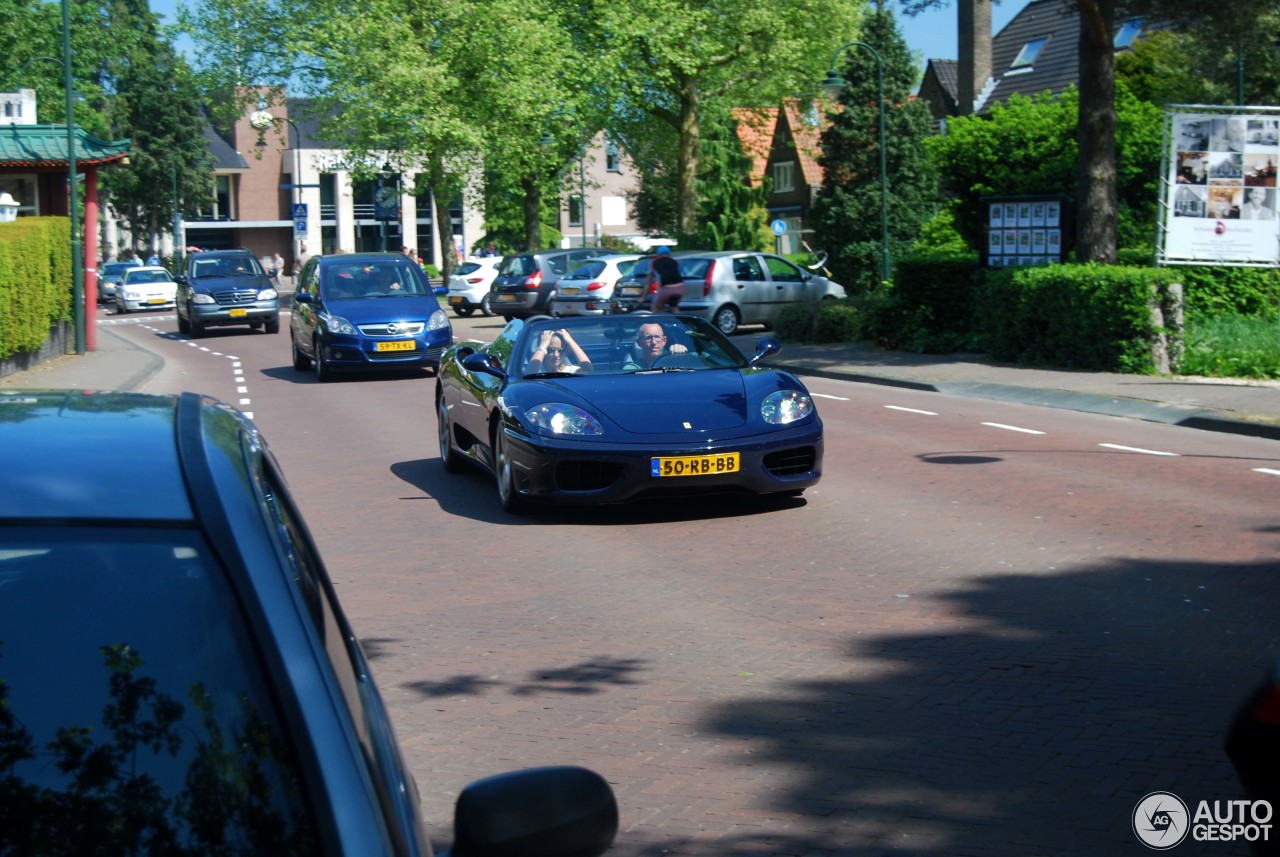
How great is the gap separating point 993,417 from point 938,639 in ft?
29.8

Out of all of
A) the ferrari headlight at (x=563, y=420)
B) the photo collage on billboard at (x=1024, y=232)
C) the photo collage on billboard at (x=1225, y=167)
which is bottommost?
the ferrari headlight at (x=563, y=420)

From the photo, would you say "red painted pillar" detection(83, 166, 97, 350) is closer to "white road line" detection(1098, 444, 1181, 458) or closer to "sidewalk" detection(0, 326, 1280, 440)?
"sidewalk" detection(0, 326, 1280, 440)

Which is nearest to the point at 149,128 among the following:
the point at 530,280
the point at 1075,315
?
the point at 530,280

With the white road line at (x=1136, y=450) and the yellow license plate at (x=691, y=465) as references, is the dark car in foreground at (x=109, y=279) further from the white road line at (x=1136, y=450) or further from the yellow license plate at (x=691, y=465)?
the yellow license plate at (x=691, y=465)

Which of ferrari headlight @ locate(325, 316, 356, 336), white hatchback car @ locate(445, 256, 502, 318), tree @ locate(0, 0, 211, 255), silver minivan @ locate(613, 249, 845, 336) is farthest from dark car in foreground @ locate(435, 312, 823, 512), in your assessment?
tree @ locate(0, 0, 211, 255)

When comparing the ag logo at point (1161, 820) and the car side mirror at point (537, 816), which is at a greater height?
the car side mirror at point (537, 816)

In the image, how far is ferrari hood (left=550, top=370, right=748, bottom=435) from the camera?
946 centimetres

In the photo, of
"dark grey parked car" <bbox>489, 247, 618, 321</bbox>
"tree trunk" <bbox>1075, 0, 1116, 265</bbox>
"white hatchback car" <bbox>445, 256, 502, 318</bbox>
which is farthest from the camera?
"white hatchback car" <bbox>445, 256, 502, 318</bbox>

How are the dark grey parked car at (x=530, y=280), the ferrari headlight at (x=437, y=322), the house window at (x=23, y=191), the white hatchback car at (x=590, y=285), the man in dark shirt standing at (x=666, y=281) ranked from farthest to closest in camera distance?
the dark grey parked car at (x=530, y=280) → the white hatchback car at (x=590, y=285) → the house window at (x=23, y=191) → the man in dark shirt standing at (x=666, y=281) → the ferrari headlight at (x=437, y=322)

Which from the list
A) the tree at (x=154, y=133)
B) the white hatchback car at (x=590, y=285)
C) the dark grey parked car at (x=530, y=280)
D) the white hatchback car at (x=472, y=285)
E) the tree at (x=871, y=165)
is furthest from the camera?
the tree at (x=154, y=133)

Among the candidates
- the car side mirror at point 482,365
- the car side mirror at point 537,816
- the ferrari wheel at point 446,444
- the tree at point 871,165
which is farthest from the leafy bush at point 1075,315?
the tree at point 871,165

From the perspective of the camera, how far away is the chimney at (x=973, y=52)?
53.1 m

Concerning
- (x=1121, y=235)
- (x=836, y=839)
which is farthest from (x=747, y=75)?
(x=836, y=839)

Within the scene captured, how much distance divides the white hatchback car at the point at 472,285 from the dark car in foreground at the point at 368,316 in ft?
55.7
